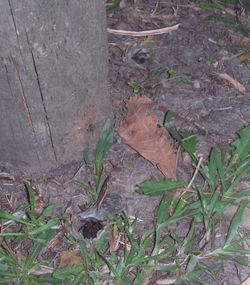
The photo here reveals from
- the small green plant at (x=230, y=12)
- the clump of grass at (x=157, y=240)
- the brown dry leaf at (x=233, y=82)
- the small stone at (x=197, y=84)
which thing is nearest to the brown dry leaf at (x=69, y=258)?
the clump of grass at (x=157, y=240)

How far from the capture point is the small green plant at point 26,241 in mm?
1887

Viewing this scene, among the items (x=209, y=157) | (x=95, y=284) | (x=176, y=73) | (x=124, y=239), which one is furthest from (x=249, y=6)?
(x=95, y=284)

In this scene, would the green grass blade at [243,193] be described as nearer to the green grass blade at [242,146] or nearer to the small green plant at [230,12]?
the green grass blade at [242,146]

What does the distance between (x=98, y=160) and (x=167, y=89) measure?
63 cm

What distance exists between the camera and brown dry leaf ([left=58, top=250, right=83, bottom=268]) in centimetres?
193

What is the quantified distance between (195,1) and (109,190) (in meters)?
1.53

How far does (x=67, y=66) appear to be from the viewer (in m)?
1.82

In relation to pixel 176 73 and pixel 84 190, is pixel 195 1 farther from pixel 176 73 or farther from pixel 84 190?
pixel 84 190

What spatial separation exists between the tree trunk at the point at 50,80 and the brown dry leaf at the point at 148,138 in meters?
0.17

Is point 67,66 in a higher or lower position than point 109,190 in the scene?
higher

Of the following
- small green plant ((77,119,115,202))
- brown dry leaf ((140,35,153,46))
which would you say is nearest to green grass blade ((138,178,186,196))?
small green plant ((77,119,115,202))

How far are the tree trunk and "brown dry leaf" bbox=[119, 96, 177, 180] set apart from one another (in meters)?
0.17

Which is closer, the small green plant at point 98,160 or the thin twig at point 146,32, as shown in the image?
the small green plant at point 98,160

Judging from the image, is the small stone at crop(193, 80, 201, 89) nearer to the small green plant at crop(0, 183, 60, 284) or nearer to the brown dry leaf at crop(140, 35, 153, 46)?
the brown dry leaf at crop(140, 35, 153, 46)
